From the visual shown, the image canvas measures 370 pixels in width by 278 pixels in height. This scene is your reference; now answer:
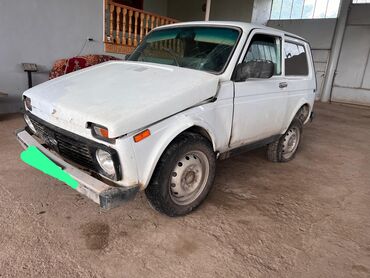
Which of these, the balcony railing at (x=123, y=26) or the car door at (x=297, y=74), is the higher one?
the balcony railing at (x=123, y=26)

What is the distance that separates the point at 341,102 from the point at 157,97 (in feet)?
42.4

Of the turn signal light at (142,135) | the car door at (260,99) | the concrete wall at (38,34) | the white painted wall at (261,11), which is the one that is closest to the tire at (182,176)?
the turn signal light at (142,135)

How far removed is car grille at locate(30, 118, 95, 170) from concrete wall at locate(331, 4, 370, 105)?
13.2 meters

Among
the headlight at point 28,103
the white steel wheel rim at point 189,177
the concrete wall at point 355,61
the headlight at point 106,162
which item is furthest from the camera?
the concrete wall at point 355,61

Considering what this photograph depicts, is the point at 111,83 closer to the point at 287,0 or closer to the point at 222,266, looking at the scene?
the point at 222,266

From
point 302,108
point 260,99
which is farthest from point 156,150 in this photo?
point 302,108

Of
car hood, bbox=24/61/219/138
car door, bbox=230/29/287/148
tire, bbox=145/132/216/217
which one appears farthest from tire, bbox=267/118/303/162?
car hood, bbox=24/61/219/138

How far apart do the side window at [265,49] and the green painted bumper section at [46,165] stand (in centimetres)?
204

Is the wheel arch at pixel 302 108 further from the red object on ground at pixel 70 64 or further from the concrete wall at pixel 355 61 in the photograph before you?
the concrete wall at pixel 355 61

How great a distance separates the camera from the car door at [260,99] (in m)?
2.94

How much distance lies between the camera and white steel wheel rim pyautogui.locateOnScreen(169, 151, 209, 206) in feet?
8.18

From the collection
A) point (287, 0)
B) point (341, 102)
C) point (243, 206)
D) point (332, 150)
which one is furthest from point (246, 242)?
point (287, 0)

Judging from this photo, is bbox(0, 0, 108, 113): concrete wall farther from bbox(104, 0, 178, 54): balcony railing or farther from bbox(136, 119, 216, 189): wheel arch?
bbox(136, 119, 216, 189): wheel arch

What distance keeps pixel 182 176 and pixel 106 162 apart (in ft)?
2.42
